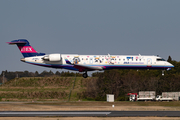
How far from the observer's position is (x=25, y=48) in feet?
177

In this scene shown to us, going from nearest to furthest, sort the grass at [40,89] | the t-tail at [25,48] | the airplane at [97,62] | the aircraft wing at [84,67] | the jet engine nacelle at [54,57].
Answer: the aircraft wing at [84,67]
the jet engine nacelle at [54,57]
the airplane at [97,62]
the t-tail at [25,48]
the grass at [40,89]

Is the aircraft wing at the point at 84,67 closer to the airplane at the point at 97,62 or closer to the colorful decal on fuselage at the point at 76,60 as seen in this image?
the airplane at the point at 97,62

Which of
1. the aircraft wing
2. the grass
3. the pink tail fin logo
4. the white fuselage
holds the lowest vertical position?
the grass

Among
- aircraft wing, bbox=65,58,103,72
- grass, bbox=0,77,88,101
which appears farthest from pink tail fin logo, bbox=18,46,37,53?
grass, bbox=0,77,88,101

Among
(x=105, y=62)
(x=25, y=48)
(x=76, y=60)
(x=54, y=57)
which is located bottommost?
(x=105, y=62)

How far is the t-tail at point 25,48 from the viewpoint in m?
53.4

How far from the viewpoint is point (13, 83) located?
92188mm

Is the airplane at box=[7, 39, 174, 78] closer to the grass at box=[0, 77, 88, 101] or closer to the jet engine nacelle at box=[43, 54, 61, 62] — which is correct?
the jet engine nacelle at box=[43, 54, 61, 62]

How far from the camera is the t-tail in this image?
53438 millimetres

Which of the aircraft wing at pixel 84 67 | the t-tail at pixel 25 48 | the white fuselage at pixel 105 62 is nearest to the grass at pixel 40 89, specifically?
the t-tail at pixel 25 48

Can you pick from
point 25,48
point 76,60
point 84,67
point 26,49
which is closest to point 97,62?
point 84,67

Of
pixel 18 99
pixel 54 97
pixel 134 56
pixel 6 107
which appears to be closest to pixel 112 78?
pixel 54 97

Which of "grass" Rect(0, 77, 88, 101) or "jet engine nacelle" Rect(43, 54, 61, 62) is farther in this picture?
"grass" Rect(0, 77, 88, 101)

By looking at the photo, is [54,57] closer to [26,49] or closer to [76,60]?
[76,60]
